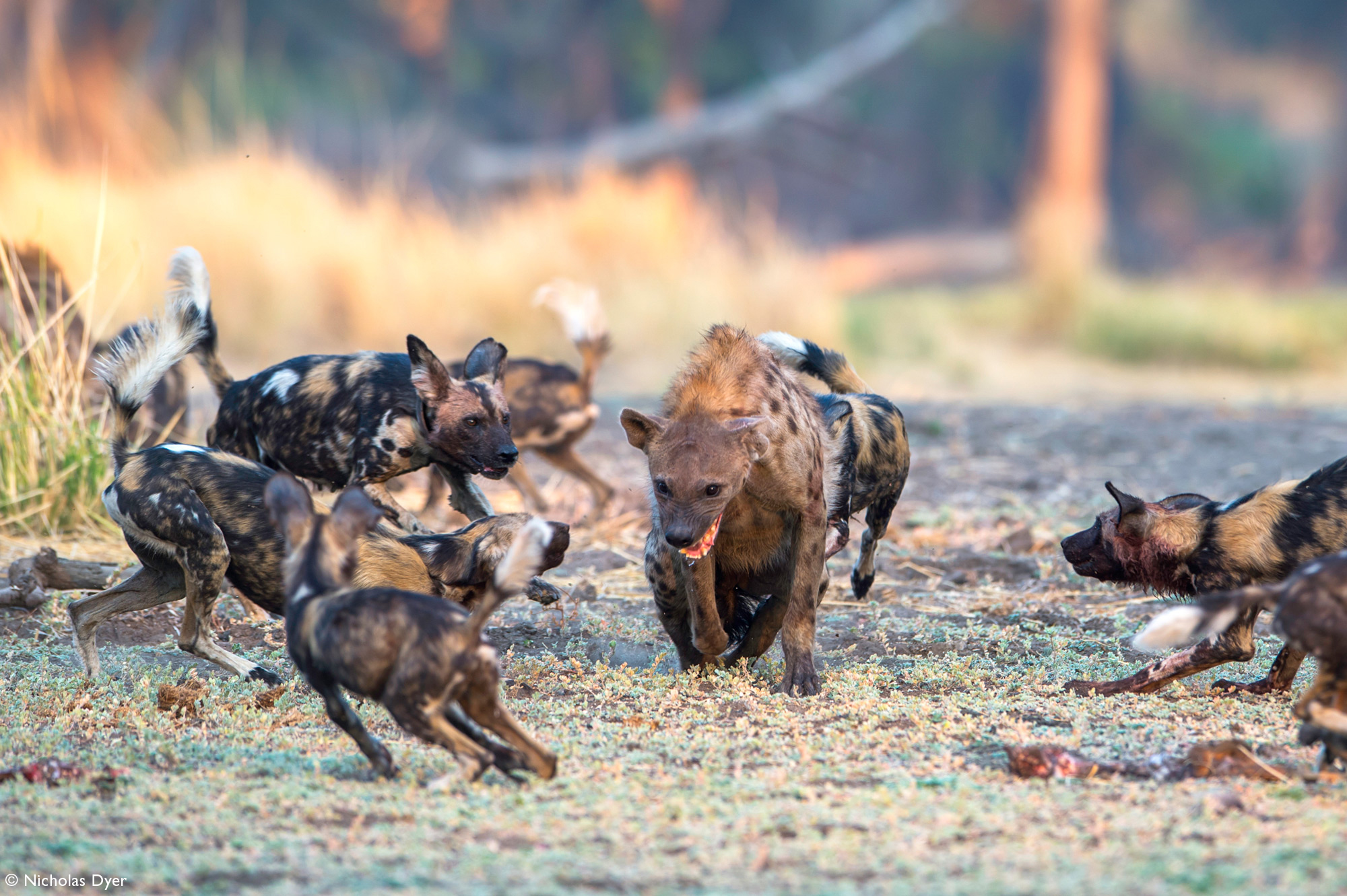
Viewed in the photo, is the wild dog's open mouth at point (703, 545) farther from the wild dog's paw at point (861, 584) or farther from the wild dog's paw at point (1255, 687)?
the wild dog's paw at point (1255, 687)

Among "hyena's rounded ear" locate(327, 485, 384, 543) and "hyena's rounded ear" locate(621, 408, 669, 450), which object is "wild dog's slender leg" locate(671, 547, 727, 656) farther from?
"hyena's rounded ear" locate(327, 485, 384, 543)

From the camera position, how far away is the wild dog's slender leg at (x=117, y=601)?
455 centimetres

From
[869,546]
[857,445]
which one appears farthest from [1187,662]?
[869,546]

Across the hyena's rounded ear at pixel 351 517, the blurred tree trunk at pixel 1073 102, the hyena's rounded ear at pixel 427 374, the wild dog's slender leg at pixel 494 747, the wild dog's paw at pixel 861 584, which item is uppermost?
the blurred tree trunk at pixel 1073 102

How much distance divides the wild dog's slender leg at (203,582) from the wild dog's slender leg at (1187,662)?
258 centimetres

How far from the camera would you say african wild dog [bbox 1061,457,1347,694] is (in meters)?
4.33

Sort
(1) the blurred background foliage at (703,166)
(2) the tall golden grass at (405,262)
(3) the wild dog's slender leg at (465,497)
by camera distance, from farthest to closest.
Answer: (1) the blurred background foliage at (703,166) → (2) the tall golden grass at (405,262) → (3) the wild dog's slender leg at (465,497)

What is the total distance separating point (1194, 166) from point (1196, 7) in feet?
11.0

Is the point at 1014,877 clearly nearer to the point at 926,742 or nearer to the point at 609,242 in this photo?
the point at 926,742

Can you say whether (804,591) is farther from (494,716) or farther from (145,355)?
(145,355)

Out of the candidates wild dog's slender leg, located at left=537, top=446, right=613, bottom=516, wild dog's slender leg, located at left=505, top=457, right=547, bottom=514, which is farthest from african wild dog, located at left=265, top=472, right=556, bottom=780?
wild dog's slender leg, located at left=537, top=446, right=613, bottom=516

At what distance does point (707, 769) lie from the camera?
3566mm

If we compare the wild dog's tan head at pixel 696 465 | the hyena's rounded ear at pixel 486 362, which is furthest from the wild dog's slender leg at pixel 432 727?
the hyena's rounded ear at pixel 486 362

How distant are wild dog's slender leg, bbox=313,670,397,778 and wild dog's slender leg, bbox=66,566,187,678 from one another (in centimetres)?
131
